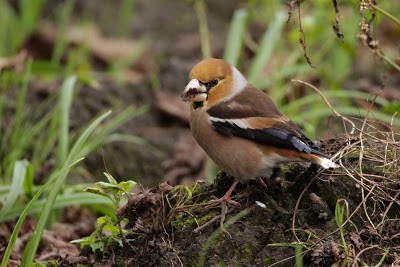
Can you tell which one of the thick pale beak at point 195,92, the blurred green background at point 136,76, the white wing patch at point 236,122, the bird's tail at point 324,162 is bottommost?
the blurred green background at point 136,76

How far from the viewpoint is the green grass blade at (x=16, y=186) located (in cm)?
458

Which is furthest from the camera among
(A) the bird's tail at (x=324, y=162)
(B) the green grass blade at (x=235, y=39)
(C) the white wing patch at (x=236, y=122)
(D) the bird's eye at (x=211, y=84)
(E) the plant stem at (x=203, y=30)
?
(E) the plant stem at (x=203, y=30)

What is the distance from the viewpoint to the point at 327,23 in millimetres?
7414

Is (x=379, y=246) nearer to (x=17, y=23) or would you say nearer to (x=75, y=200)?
(x=75, y=200)

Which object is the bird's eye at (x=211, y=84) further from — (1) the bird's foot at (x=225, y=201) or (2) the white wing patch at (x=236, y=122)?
(1) the bird's foot at (x=225, y=201)

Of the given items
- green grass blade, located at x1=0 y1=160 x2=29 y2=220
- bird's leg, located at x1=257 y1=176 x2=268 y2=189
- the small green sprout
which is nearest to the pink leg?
bird's leg, located at x1=257 y1=176 x2=268 y2=189

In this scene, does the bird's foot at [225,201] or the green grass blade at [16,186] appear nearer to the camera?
the bird's foot at [225,201]

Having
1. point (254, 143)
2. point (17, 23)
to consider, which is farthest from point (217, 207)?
point (17, 23)

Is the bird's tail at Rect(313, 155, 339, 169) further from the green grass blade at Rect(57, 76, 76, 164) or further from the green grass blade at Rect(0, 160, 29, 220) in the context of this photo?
the green grass blade at Rect(57, 76, 76, 164)

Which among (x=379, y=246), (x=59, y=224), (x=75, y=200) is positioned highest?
(x=379, y=246)

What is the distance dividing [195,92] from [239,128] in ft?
1.18

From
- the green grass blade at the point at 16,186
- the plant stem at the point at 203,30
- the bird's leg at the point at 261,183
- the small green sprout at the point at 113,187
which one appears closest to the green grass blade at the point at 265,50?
the plant stem at the point at 203,30

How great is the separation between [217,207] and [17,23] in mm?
5567

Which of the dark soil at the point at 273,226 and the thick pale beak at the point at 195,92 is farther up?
the thick pale beak at the point at 195,92
